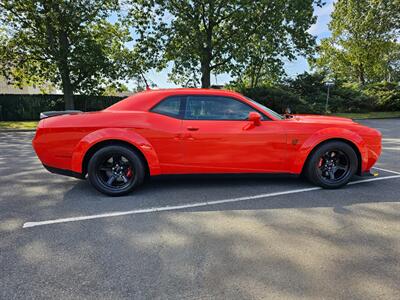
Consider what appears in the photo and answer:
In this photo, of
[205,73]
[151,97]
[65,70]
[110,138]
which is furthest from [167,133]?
[65,70]

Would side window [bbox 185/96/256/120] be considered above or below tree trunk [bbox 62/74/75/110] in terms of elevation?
below

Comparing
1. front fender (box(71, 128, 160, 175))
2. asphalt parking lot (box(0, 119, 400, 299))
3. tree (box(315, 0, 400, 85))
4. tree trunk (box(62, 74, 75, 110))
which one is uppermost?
tree (box(315, 0, 400, 85))

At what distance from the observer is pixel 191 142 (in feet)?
12.8

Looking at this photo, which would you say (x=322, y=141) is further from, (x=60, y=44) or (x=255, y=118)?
(x=60, y=44)

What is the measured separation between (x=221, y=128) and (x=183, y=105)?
25.7 inches

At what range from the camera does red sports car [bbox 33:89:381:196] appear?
3.87 m

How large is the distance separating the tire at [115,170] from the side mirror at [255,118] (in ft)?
5.49

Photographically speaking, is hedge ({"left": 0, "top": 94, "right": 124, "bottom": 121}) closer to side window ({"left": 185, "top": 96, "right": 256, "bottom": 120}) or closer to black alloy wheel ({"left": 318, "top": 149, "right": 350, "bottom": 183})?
side window ({"left": 185, "top": 96, "right": 256, "bottom": 120})

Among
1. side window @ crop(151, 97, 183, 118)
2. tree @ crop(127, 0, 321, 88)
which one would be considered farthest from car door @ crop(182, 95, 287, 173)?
tree @ crop(127, 0, 321, 88)

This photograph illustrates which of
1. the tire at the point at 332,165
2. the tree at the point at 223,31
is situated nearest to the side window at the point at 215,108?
the tire at the point at 332,165

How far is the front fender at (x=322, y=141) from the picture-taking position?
4.09 metres

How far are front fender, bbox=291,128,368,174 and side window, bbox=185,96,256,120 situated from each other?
3.17ft

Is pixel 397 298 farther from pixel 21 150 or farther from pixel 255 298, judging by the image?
pixel 21 150

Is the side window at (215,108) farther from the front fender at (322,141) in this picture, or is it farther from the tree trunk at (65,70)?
the tree trunk at (65,70)
